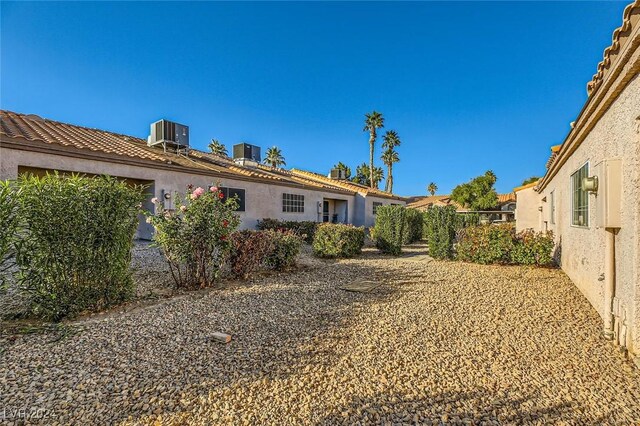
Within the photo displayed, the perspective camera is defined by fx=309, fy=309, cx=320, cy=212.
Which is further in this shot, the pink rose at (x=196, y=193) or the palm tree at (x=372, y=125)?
the palm tree at (x=372, y=125)

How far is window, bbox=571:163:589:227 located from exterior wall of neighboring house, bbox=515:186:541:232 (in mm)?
9801

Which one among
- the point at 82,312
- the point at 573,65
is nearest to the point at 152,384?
the point at 82,312

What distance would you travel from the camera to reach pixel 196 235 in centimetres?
627

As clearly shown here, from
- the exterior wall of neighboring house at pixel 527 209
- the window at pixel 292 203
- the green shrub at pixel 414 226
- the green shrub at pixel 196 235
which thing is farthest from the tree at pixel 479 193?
the green shrub at pixel 196 235

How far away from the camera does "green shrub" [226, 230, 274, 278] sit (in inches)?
281

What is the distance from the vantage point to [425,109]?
2372 cm

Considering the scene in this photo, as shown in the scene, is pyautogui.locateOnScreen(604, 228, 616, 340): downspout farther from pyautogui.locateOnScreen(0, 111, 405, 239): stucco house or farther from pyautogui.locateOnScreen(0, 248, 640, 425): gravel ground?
pyautogui.locateOnScreen(0, 111, 405, 239): stucco house

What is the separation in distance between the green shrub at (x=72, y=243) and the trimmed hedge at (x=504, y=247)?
31.0 ft

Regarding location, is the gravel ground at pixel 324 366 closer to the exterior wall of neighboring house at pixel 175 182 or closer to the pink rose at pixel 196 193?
the pink rose at pixel 196 193

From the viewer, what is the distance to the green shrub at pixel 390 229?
1230cm

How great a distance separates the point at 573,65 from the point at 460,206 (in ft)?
102

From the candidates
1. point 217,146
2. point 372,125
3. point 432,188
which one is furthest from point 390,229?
point 432,188

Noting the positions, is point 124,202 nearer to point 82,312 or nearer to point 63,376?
point 82,312

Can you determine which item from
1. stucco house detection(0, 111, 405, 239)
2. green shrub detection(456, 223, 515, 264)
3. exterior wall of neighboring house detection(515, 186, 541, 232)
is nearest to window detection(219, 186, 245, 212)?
stucco house detection(0, 111, 405, 239)
